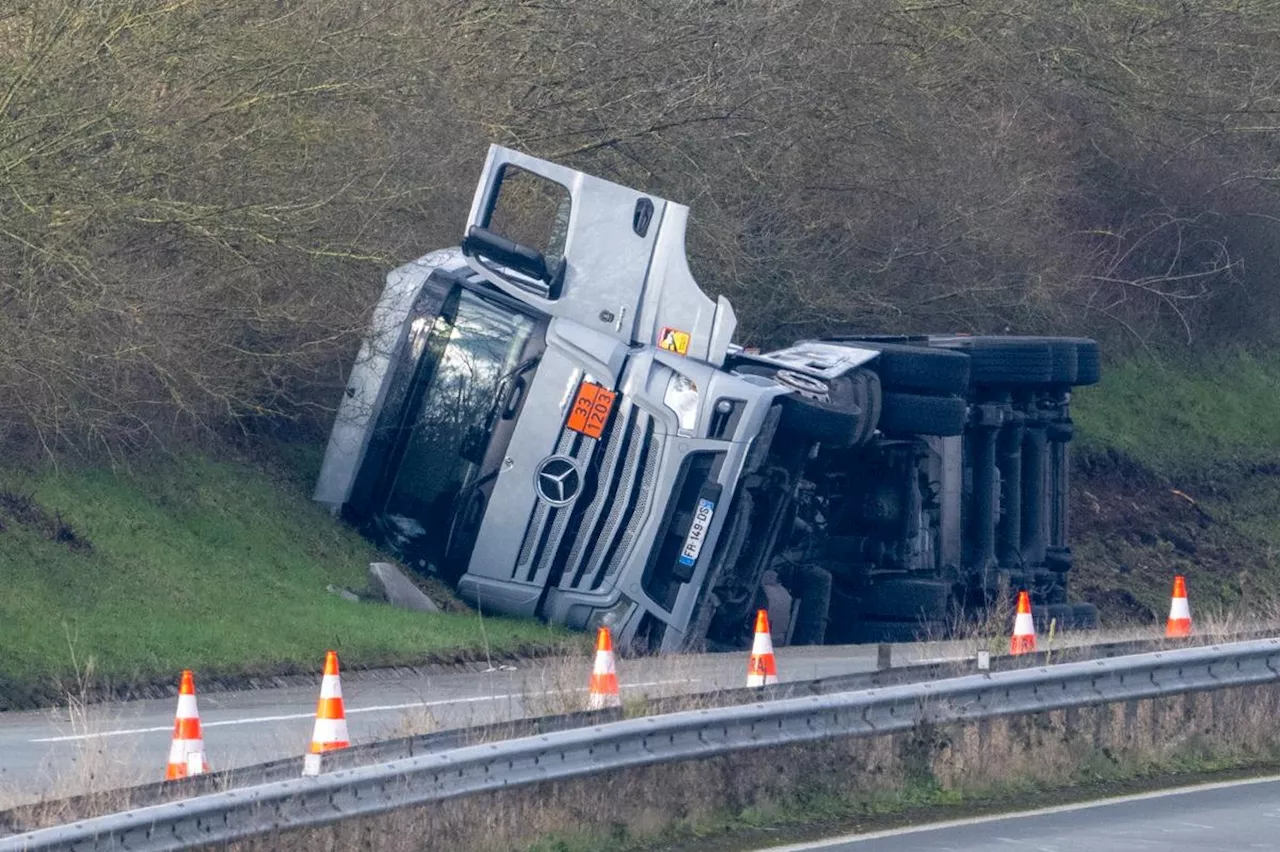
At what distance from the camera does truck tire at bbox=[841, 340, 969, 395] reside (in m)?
15.6

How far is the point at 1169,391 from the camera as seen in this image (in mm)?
26656

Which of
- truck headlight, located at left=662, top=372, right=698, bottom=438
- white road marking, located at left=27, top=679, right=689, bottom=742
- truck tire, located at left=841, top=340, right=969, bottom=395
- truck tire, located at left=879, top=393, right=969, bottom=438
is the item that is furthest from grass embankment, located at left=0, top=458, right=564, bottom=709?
truck tire, located at left=841, top=340, right=969, bottom=395

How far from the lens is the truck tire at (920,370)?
1563 cm

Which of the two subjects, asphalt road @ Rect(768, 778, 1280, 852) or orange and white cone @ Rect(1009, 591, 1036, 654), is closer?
asphalt road @ Rect(768, 778, 1280, 852)

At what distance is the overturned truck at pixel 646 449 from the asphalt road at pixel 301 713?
65 centimetres

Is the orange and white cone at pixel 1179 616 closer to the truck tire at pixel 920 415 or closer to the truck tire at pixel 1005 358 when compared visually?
the truck tire at pixel 920 415

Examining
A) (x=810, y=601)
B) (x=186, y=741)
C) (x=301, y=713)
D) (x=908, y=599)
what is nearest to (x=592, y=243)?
(x=810, y=601)

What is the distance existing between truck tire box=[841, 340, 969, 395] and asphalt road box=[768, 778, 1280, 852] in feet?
21.3

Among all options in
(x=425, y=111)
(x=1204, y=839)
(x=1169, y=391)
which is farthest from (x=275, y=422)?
(x=1169, y=391)

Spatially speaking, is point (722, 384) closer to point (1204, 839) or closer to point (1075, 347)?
point (1075, 347)

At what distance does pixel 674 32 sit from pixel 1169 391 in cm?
953

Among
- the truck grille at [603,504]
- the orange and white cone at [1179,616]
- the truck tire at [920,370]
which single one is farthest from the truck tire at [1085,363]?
the orange and white cone at [1179,616]

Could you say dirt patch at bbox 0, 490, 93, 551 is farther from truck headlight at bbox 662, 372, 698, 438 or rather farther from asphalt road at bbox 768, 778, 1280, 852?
asphalt road at bbox 768, 778, 1280, 852

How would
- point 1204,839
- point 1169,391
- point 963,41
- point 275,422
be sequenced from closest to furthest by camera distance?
1. point 1204,839
2. point 275,422
3. point 963,41
4. point 1169,391
